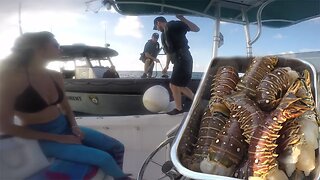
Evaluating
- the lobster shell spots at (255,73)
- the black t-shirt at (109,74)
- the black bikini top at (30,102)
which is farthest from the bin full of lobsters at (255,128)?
the black bikini top at (30,102)

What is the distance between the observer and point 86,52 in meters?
0.64

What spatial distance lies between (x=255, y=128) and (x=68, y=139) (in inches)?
17.0

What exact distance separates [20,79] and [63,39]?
13 cm

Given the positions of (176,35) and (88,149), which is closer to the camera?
(88,149)

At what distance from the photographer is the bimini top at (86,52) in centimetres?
56

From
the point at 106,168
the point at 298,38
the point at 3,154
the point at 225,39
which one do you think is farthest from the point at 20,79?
the point at 298,38

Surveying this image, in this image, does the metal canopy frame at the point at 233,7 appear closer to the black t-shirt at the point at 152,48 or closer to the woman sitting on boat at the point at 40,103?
the black t-shirt at the point at 152,48

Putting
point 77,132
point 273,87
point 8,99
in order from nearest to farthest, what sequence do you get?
1. point 8,99
2. point 77,132
3. point 273,87

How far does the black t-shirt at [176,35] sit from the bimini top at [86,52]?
7.5 inches

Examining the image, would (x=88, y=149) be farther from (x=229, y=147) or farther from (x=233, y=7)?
(x=233, y=7)

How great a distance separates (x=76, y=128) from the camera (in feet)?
1.78

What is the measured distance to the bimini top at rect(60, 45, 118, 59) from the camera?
0.56m

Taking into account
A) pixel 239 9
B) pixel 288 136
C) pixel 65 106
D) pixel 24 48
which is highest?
→ pixel 239 9

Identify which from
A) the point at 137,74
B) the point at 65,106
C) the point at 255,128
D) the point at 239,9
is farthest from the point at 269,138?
the point at 239,9
